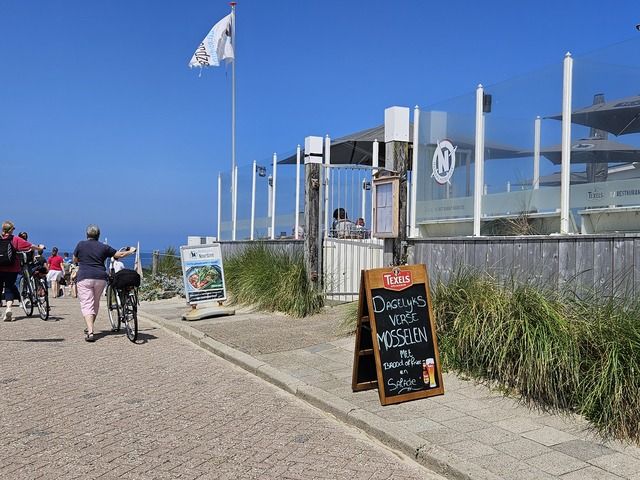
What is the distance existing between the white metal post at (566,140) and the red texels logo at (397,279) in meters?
2.12

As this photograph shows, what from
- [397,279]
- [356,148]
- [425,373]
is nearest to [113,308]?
[397,279]

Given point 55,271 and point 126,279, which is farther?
point 55,271

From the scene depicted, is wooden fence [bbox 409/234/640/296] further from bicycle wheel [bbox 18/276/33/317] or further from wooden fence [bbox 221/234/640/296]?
bicycle wheel [bbox 18/276/33/317]

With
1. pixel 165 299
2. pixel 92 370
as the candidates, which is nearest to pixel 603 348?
pixel 92 370

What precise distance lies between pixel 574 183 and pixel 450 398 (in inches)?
116

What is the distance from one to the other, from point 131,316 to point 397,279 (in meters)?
5.57

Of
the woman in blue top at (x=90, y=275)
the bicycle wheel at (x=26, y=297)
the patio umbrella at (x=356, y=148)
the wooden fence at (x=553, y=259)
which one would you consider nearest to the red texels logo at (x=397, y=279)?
the wooden fence at (x=553, y=259)

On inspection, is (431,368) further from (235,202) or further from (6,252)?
(235,202)

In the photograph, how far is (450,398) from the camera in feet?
20.4

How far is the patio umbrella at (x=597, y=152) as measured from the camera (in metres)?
6.62

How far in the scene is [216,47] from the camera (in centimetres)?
2159

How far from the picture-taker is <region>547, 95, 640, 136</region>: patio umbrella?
6.57 meters

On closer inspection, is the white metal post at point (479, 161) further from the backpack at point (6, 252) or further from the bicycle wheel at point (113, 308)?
the backpack at point (6, 252)

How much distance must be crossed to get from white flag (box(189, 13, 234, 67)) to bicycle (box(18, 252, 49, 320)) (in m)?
11.0
